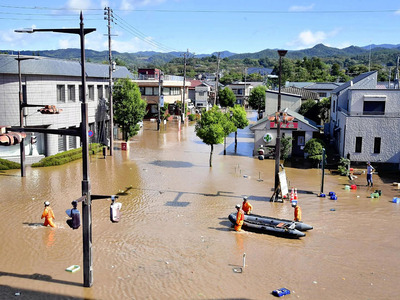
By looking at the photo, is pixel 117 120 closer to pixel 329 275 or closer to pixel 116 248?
pixel 116 248

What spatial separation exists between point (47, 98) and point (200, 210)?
1789 centimetres

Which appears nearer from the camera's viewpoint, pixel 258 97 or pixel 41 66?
pixel 41 66

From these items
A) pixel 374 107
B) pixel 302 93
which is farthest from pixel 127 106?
pixel 302 93

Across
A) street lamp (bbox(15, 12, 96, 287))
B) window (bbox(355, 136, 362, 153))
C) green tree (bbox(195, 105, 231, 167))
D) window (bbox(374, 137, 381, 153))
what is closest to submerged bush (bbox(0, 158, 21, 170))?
green tree (bbox(195, 105, 231, 167))

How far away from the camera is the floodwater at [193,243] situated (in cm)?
1210

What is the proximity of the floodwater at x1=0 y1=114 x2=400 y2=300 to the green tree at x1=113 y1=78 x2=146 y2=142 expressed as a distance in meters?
10.6

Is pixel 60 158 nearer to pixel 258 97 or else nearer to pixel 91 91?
pixel 91 91

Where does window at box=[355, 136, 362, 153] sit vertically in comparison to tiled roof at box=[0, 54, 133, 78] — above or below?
below

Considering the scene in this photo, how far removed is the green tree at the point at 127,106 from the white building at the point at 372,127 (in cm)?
1834

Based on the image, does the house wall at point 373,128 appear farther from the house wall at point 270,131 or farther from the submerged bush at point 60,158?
the submerged bush at point 60,158

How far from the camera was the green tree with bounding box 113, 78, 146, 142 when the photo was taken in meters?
37.6

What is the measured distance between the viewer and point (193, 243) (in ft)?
51.3

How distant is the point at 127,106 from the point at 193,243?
23961 mm

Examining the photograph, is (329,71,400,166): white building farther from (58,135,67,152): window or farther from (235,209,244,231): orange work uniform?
(58,135,67,152): window
